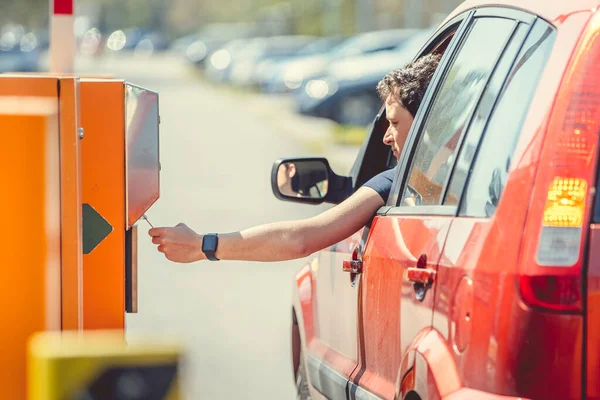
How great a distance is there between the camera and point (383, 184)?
425cm

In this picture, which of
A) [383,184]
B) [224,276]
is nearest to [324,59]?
[224,276]

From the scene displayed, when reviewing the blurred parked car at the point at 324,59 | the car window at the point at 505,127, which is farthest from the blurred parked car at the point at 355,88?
the car window at the point at 505,127

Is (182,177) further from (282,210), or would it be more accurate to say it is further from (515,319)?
(515,319)

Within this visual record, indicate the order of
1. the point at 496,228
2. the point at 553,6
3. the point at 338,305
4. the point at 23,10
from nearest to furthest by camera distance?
the point at 496,228 → the point at 553,6 → the point at 338,305 → the point at 23,10

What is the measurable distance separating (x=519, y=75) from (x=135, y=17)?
134378 mm

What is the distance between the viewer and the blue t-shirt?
166 inches

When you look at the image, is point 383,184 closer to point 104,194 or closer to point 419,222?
point 419,222

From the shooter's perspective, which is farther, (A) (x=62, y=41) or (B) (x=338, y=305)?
(A) (x=62, y=41)

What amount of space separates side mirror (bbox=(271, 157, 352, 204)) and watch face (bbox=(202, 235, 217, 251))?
819mm

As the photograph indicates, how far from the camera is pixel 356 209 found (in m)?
4.18

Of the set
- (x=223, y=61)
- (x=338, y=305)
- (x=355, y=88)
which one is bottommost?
(x=338, y=305)

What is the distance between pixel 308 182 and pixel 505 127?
189cm

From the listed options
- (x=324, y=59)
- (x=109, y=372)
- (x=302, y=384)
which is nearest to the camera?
(x=109, y=372)

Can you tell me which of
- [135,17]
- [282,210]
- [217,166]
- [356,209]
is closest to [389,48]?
[217,166]
